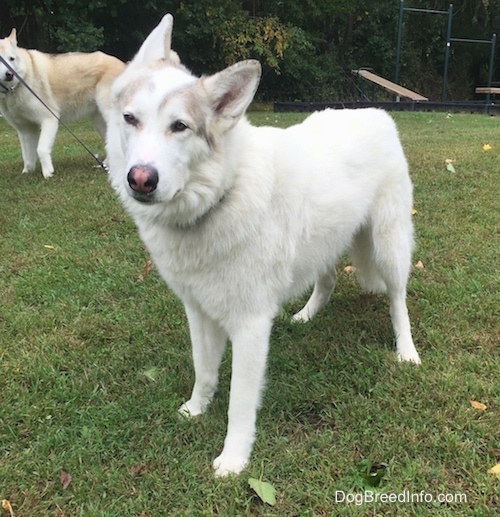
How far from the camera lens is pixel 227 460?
220 centimetres

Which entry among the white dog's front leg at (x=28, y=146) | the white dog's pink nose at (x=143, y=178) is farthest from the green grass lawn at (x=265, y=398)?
the white dog's front leg at (x=28, y=146)

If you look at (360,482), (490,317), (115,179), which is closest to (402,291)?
(490,317)

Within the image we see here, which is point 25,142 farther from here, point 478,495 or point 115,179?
point 478,495

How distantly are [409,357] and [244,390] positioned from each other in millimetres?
1105

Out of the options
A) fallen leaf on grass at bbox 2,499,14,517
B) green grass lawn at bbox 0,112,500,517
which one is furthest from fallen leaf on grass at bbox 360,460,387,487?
fallen leaf on grass at bbox 2,499,14,517

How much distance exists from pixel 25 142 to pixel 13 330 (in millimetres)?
4859

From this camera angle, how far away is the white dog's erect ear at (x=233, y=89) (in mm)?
2002

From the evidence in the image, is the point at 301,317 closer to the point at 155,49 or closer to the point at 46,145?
the point at 155,49

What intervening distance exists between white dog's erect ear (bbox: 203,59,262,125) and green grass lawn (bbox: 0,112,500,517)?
1.43 metres

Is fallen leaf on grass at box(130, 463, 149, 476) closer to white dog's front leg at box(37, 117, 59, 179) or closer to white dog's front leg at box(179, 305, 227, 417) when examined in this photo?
white dog's front leg at box(179, 305, 227, 417)

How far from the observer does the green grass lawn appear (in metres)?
2.04

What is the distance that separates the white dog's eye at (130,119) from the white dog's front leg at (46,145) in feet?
17.2

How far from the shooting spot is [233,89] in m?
2.05

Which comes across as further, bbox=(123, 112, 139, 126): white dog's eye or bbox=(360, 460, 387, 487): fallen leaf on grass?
bbox=(360, 460, 387, 487): fallen leaf on grass
